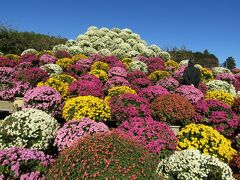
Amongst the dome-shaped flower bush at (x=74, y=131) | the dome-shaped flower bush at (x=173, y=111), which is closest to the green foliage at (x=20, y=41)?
the dome-shaped flower bush at (x=173, y=111)

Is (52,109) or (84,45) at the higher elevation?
(84,45)

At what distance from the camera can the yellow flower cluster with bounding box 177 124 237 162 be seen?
9.30m

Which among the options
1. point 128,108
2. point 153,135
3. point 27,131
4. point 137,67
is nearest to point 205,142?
point 153,135

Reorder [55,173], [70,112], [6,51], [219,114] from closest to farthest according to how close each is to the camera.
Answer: [55,173]
[70,112]
[219,114]
[6,51]

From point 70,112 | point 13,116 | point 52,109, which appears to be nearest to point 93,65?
point 52,109

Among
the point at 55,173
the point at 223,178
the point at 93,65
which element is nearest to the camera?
the point at 55,173

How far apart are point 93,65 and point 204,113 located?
997 cm

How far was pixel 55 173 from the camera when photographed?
21.1ft

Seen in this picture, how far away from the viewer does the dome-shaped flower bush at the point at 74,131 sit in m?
8.63

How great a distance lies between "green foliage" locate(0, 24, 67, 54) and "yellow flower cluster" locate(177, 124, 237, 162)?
26285 millimetres

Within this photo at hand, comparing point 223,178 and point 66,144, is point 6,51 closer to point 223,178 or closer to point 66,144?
point 66,144

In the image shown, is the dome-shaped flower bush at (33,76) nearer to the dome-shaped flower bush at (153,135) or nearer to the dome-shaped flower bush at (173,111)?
the dome-shaped flower bush at (173,111)

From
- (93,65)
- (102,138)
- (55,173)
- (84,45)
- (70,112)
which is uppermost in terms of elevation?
(84,45)

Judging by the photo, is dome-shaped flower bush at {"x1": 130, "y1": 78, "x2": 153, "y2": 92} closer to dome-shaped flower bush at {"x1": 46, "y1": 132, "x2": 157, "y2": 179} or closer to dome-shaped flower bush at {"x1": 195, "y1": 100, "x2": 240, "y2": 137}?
dome-shaped flower bush at {"x1": 195, "y1": 100, "x2": 240, "y2": 137}
